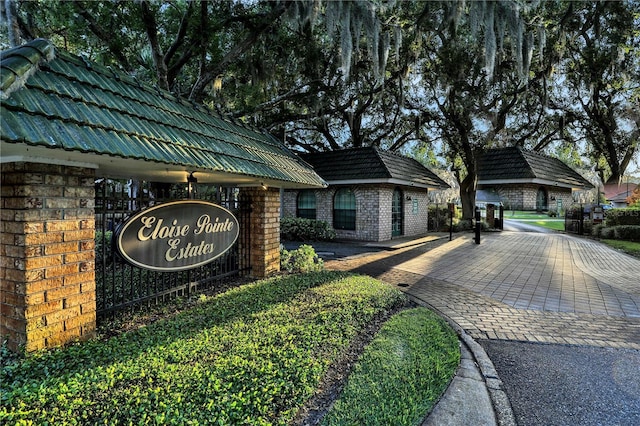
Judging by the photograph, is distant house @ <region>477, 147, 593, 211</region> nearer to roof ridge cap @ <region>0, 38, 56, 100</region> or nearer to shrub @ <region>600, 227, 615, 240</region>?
shrub @ <region>600, 227, 615, 240</region>

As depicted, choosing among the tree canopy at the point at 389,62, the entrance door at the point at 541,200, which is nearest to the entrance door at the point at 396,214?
the tree canopy at the point at 389,62

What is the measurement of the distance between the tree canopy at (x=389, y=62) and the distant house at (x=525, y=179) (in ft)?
4.65

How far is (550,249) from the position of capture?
41.1 feet

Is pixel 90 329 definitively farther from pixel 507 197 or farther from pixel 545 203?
pixel 545 203

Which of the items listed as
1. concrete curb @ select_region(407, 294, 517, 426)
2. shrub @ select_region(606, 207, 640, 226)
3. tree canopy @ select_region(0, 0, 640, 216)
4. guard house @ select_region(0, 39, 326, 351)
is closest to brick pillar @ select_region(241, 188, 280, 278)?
guard house @ select_region(0, 39, 326, 351)

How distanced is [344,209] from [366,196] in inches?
53.4

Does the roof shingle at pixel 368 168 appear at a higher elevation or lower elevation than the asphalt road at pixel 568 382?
higher

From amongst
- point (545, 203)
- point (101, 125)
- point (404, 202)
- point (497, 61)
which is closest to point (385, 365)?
point (101, 125)

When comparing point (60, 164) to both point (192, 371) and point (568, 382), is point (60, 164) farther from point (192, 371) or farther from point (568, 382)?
point (568, 382)

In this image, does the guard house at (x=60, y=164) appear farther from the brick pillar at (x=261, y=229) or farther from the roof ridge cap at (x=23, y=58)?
the brick pillar at (x=261, y=229)

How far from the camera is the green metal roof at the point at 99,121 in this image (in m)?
2.43

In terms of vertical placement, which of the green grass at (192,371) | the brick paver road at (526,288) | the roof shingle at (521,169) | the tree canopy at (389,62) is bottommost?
the brick paver road at (526,288)

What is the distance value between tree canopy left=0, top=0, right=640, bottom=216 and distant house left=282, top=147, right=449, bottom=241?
310 centimetres

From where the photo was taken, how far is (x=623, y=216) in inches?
631
